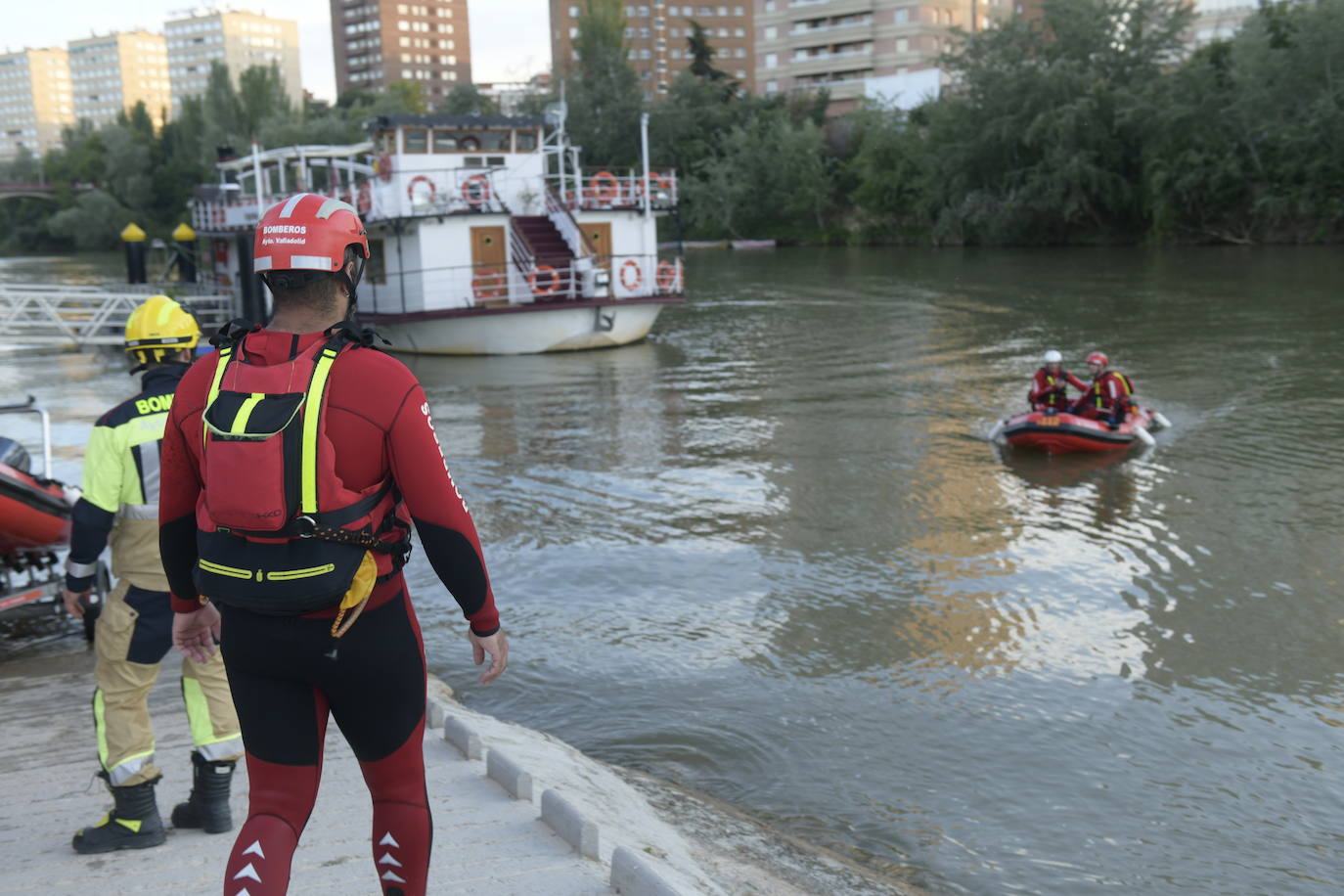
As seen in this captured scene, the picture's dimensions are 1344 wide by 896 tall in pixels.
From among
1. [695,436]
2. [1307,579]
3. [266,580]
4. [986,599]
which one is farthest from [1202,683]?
[695,436]

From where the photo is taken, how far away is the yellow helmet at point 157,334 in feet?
14.1

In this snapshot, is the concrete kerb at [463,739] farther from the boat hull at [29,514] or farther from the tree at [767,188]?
the tree at [767,188]

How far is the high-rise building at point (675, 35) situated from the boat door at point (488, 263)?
8779 cm

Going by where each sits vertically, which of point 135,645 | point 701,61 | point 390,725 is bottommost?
point 135,645

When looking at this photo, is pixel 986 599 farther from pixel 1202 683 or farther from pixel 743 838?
pixel 743 838

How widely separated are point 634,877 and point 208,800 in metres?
1.51

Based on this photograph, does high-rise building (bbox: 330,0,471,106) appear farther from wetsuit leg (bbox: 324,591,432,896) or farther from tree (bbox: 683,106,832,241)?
wetsuit leg (bbox: 324,591,432,896)

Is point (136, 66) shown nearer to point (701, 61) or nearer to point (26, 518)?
point (701, 61)

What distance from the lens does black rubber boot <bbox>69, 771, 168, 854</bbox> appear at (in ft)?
13.0

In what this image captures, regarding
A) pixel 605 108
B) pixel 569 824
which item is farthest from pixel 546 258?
pixel 605 108

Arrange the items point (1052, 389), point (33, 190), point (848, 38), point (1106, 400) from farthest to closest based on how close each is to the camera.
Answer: point (33, 190), point (848, 38), point (1052, 389), point (1106, 400)

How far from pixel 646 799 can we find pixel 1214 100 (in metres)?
47.5

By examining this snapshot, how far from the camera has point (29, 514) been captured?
21.7 feet

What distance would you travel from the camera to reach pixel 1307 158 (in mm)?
43688
